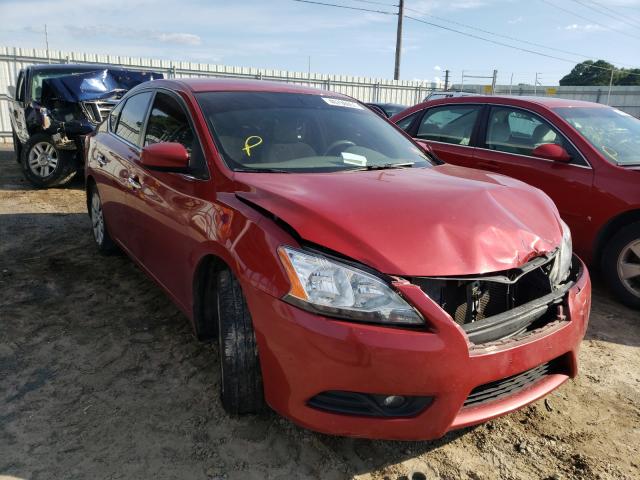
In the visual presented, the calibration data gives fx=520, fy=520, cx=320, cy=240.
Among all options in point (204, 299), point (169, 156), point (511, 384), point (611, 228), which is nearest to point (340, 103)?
point (169, 156)

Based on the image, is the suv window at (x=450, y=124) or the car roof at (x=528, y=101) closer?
the car roof at (x=528, y=101)

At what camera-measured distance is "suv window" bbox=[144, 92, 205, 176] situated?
2.89 m

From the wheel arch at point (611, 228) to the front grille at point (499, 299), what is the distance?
2.16 meters

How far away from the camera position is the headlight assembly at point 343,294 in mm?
1934

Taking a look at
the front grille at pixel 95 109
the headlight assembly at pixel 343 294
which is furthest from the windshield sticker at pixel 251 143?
the front grille at pixel 95 109

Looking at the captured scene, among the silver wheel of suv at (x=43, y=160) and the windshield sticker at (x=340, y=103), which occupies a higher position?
the windshield sticker at (x=340, y=103)

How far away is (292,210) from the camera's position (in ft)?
7.22

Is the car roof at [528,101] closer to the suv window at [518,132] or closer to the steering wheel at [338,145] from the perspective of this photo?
the suv window at [518,132]

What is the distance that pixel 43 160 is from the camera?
784 centimetres

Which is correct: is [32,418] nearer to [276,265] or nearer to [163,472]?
[163,472]

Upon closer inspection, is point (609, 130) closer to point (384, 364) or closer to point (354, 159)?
point (354, 159)

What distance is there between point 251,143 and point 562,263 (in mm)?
1739

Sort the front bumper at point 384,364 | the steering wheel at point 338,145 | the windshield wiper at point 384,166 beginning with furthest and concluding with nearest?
the steering wheel at point 338,145
the windshield wiper at point 384,166
the front bumper at point 384,364

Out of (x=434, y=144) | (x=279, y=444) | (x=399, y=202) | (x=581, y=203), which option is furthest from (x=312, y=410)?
(x=434, y=144)
